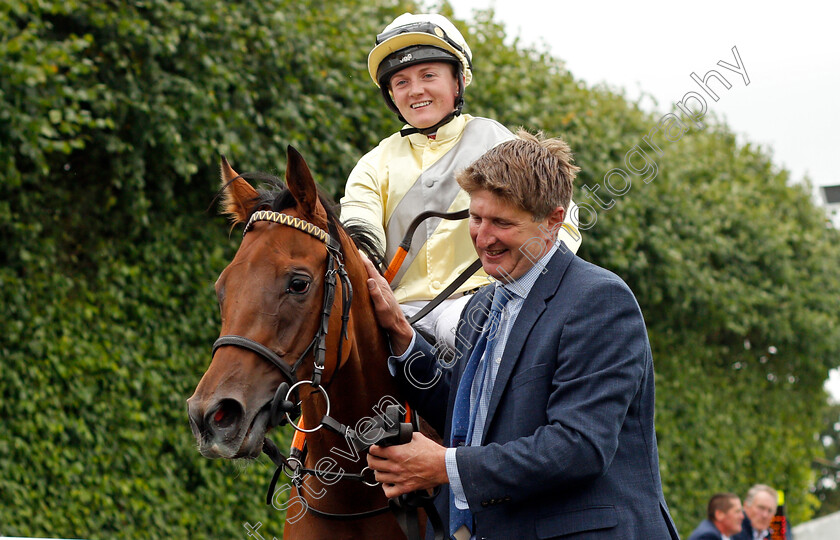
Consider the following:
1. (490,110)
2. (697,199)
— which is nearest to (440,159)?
(490,110)

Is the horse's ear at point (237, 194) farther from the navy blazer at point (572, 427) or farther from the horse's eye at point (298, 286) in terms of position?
the navy blazer at point (572, 427)

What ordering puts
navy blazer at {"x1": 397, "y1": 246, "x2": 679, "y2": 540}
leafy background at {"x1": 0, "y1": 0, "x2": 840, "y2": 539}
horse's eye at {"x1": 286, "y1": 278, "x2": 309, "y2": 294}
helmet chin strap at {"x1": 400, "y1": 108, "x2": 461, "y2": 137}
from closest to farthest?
navy blazer at {"x1": 397, "y1": 246, "x2": 679, "y2": 540}, horse's eye at {"x1": 286, "y1": 278, "x2": 309, "y2": 294}, helmet chin strap at {"x1": 400, "y1": 108, "x2": 461, "y2": 137}, leafy background at {"x1": 0, "y1": 0, "x2": 840, "y2": 539}

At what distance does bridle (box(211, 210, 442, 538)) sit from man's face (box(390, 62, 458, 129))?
0.90 meters

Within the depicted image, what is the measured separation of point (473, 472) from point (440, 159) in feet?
5.41

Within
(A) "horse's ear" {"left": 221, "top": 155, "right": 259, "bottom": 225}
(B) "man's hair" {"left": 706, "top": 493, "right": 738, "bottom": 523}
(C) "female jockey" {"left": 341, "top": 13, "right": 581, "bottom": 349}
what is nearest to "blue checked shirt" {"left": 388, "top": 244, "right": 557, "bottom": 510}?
(C) "female jockey" {"left": 341, "top": 13, "right": 581, "bottom": 349}

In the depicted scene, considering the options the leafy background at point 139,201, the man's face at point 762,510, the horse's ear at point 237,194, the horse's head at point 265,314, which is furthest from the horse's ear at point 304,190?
the man's face at point 762,510

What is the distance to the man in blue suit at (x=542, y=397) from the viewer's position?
6.81ft

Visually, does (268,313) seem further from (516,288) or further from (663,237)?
(663,237)

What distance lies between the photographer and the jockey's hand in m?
2.94

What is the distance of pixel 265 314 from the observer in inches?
95.3

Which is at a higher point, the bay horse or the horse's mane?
the horse's mane

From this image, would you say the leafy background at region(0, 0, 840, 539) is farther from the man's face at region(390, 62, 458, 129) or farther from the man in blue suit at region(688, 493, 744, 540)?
the man in blue suit at region(688, 493, 744, 540)

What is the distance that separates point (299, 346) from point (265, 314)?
15 cm

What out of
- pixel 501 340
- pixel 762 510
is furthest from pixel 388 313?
pixel 762 510
